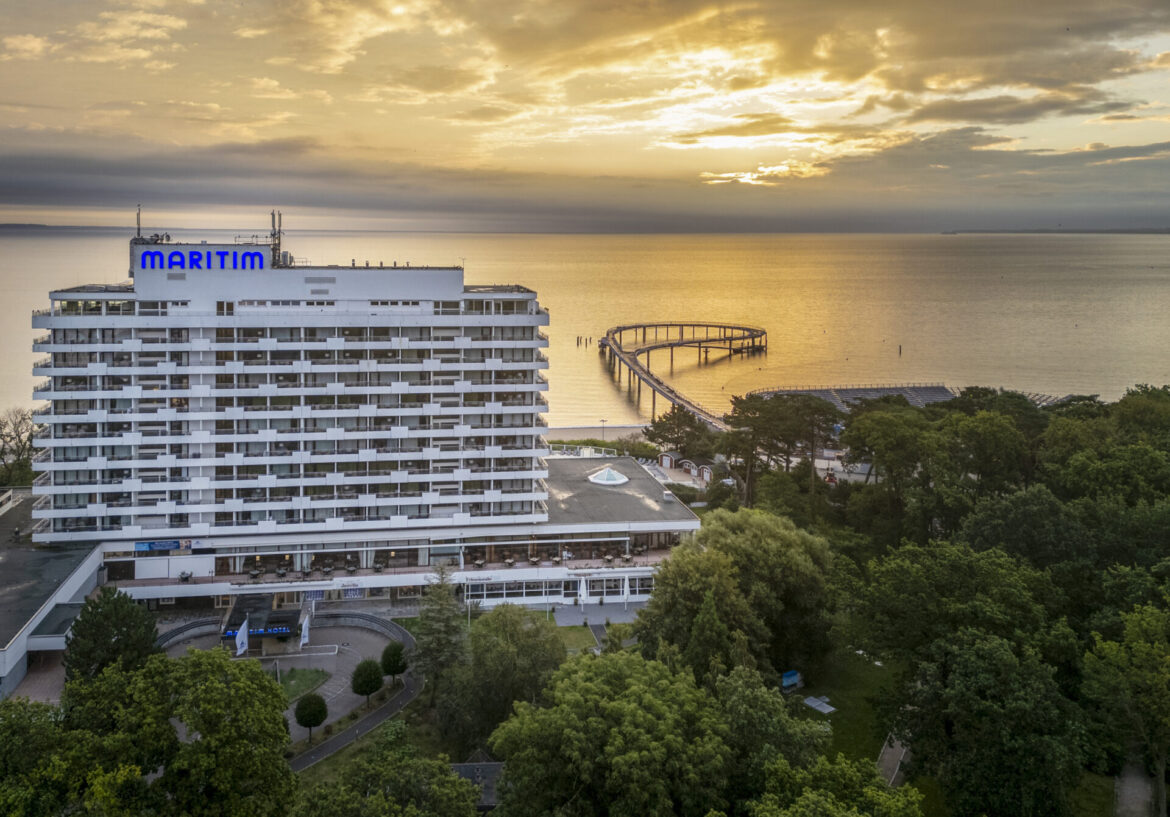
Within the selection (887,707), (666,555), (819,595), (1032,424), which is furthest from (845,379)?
(887,707)

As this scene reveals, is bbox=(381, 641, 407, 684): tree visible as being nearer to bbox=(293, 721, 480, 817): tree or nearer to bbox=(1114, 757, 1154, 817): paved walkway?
bbox=(293, 721, 480, 817): tree

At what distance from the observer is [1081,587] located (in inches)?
1582

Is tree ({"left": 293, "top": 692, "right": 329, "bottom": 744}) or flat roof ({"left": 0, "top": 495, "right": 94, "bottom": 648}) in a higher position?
flat roof ({"left": 0, "top": 495, "right": 94, "bottom": 648})

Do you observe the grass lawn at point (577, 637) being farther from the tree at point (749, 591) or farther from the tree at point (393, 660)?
the tree at point (393, 660)

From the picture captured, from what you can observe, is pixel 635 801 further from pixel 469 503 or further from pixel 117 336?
pixel 117 336

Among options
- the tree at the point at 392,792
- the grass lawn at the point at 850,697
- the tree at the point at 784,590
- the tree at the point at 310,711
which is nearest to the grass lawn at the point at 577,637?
the tree at the point at 784,590

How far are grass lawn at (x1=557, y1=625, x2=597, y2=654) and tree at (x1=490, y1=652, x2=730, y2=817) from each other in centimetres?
1849

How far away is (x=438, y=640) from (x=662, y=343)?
133832 millimetres

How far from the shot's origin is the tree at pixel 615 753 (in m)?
26.2

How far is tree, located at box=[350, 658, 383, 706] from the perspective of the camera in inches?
1604

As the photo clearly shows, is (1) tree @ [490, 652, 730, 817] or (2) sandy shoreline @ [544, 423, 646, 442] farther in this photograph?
(2) sandy shoreline @ [544, 423, 646, 442]

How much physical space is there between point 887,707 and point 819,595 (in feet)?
31.3

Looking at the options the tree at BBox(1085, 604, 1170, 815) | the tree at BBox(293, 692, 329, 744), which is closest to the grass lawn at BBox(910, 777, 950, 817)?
the tree at BBox(1085, 604, 1170, 815)

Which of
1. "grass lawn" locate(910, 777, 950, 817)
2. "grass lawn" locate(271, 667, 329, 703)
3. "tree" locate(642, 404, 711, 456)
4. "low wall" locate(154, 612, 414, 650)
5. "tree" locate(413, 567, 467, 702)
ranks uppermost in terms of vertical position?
"tree" locate(642, 404, 711, 456)
